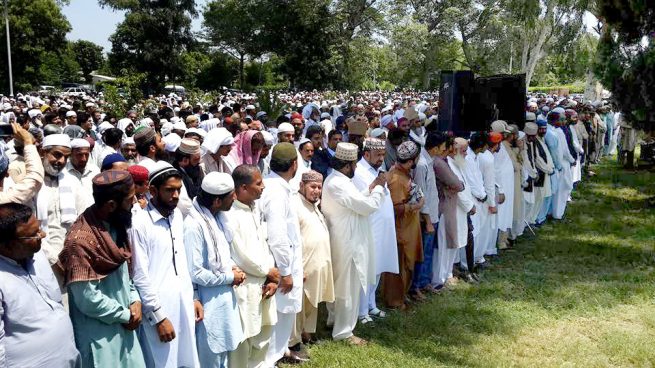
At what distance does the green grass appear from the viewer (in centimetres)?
464

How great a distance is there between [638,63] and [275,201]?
19.9 feet

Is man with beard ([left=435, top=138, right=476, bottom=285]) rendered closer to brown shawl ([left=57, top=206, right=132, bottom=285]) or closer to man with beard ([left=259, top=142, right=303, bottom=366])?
man with beard ([left=259, top=142, right=303, bottom=366])

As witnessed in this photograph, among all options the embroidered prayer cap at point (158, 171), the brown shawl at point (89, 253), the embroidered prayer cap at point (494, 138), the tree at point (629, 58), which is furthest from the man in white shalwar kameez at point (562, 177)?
the brown shawl at point (89, 253)

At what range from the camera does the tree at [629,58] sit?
7.76 m

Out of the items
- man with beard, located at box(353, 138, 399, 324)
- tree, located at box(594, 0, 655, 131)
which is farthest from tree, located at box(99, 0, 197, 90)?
man with beard, located at box(353, 138, 399, 324)

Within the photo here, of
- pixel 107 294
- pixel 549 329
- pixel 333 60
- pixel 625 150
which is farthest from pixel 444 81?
pixel 333 60

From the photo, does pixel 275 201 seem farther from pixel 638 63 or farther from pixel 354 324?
pixel 638 63

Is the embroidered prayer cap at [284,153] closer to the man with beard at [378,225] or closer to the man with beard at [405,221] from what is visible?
the man with beard at [378,225]

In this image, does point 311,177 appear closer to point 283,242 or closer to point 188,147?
point 283,242

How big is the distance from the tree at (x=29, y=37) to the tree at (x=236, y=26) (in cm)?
1200

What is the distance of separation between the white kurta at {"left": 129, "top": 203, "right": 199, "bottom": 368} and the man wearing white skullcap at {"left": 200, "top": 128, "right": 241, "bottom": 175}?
6.33 ft

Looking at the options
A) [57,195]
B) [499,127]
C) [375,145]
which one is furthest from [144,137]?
[499,127]

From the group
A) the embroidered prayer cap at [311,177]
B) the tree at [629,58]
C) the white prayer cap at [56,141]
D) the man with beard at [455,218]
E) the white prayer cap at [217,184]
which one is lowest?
the man with beard at [455,218]

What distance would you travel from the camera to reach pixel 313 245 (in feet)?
14.6
